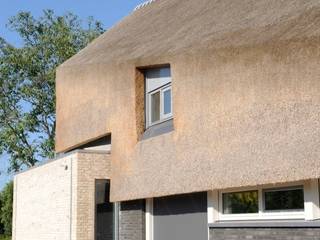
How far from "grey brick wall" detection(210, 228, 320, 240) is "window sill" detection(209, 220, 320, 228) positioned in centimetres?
5

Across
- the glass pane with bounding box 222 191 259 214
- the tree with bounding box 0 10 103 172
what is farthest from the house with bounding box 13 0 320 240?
the tree with bounding box 0 10 103 172

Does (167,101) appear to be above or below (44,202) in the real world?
above

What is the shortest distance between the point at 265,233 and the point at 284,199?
58 centimetres

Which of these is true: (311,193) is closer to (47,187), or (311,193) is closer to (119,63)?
(119,63)

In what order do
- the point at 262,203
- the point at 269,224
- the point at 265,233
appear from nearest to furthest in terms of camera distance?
the point at 269,224, the point at 265,233, the point at 262,203

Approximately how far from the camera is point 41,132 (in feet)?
110

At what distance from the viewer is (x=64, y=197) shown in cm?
1545

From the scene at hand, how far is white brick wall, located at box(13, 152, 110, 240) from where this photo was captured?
581 inches

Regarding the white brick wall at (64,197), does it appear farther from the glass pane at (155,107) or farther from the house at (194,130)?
the glass pane at (155,107)

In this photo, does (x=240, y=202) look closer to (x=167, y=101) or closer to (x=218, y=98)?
(x=218, y=98)

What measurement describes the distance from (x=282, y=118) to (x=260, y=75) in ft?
2.59

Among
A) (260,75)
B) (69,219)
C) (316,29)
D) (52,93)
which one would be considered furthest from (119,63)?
(52,93)

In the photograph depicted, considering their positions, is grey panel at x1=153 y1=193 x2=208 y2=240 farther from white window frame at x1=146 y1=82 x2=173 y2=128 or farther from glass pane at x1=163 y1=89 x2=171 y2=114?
glass pane at x1=163 y1=89 x2=171 y2=114

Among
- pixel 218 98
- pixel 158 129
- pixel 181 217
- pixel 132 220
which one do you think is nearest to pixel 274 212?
pixel 218 98
